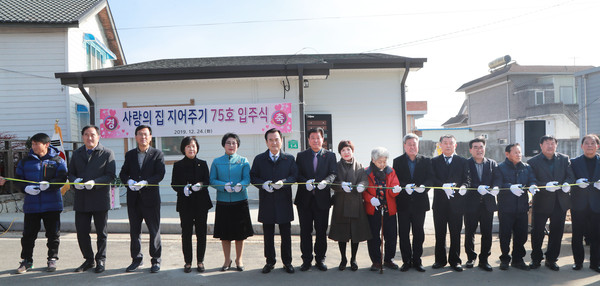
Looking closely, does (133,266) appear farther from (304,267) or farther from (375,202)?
(375,202)

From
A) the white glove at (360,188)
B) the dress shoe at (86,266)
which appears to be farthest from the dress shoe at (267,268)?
the dress shoe at (86,266)

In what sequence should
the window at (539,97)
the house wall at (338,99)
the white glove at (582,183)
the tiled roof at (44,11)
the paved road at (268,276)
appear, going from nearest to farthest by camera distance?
the paved road at (268,276) < the white glove at (582,183) < the house wall at (338,99) < the tiled roof at (44,11) < the window at (539,97)

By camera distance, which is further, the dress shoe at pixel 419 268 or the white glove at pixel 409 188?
the dress shoe at pixel 419 268

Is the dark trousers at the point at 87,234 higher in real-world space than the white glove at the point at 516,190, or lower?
lower

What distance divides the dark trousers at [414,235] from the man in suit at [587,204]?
201 cm

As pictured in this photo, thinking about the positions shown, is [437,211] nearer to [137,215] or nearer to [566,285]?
[566,285]

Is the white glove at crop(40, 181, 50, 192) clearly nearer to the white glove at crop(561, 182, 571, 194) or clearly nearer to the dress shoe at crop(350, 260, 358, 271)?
the dress shoe at crop(350, 260, 358, 271)

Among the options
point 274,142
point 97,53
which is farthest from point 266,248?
point 97,53

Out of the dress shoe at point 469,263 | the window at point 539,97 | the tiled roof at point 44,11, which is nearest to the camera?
the dress shoe at point 469,263

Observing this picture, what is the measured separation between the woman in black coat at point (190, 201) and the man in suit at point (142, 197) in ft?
1.01

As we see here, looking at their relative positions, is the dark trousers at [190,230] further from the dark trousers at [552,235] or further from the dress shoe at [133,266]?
the dark trousers at [552,235]

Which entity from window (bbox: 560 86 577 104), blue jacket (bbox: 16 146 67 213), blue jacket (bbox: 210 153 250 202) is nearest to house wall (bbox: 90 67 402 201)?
blue jacket (bbox: 16 146 67 213)

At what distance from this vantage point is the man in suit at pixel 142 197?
5.12 metres

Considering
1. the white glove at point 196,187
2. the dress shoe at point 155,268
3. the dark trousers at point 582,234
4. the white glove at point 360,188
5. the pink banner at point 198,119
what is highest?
the pink banner at point 198,119
